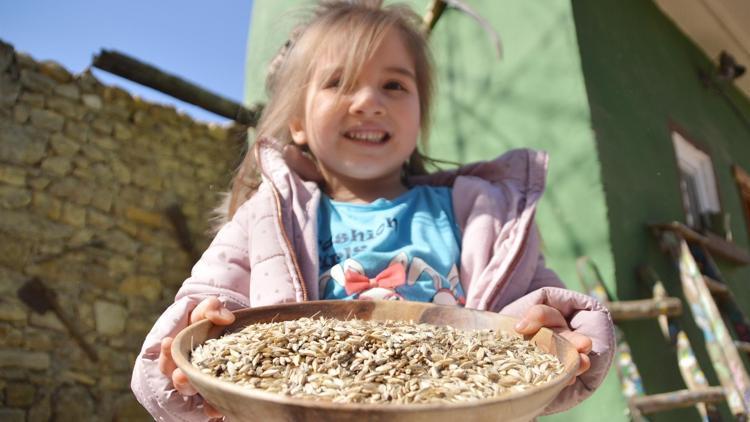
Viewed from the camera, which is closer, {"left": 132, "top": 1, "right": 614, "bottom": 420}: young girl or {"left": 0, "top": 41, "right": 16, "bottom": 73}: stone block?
{"left": 132, "top": 1, "right": 614, "bottom": 420}: young girl

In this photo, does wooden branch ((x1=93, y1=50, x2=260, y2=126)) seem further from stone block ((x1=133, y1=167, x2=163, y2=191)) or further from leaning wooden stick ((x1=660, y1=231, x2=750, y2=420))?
leaning wooden stick ((x1=660, y1=231, x2=750, y2=420))

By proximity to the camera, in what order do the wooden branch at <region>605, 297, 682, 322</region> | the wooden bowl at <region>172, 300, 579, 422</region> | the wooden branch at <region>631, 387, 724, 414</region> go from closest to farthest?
the wooden bowl at <region>172, 300, 579, 422</region> → the wooden branch at <region>631, 387, 724, 414</region> → the wooden branch at <region>605, 297, 682, 322</region>

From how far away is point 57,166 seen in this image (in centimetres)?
370

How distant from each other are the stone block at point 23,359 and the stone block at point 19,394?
111 mm

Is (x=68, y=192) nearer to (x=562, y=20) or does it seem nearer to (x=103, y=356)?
(x=103, y=356)

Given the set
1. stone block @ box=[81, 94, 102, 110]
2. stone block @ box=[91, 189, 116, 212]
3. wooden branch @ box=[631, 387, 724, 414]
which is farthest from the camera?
stone block @ box=[81, 94, 102, 110]

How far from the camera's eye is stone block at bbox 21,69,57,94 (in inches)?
144

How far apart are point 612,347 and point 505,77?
2003 mm

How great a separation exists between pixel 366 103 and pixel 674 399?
1630 millimetres

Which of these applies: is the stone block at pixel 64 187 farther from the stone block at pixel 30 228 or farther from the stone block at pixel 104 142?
the stone block at pixel 104 142

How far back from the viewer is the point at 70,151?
3799 mm

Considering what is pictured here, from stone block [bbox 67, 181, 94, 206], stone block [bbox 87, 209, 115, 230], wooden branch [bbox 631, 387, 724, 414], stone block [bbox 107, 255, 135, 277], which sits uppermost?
stone block [bbox 67, 181, 94, 206]

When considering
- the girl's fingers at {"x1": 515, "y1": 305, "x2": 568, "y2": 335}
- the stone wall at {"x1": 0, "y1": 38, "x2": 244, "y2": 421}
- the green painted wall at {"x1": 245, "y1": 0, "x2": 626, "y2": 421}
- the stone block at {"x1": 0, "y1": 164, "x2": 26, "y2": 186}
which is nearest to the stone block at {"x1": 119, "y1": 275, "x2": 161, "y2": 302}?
the stone wall at {"x1": 0, "y1": 38, "x2": 244, "y2": 421}

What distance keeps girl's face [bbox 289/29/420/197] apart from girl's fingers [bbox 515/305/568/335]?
0.54 m
